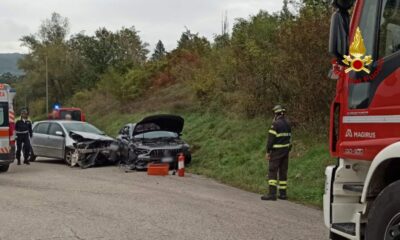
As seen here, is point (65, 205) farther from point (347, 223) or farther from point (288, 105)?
point (288, 105)

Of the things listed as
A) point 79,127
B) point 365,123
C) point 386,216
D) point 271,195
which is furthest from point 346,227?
point 79,127

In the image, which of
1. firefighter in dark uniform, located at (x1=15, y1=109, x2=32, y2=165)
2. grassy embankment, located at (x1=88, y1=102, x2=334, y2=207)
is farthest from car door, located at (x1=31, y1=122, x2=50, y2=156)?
grassy embankment, located at (x1=88, y1=102, x2=334, y2=207)

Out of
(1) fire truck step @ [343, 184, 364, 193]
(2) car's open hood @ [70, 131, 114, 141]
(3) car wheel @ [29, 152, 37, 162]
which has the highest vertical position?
(1) fire truck step @ [343, 184, 364, 193]

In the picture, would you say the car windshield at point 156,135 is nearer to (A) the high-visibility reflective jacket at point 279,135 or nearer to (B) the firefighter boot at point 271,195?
(A) the high-visibility reflective jacket at point 279,135

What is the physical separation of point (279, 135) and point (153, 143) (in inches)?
248

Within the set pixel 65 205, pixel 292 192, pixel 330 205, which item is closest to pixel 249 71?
pixel 292 192

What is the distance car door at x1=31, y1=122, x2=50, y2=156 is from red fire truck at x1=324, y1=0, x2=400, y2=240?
15.8 m

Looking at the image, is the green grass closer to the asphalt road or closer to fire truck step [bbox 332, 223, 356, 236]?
the asphalt road

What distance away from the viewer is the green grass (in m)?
12.1

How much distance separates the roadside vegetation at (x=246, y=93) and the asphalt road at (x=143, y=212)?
5.57ft

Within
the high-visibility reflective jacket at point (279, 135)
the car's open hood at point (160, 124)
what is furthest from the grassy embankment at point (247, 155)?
the car's open hood at point (160, 124)

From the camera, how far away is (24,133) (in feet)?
60.0

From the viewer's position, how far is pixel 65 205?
9.66 meters

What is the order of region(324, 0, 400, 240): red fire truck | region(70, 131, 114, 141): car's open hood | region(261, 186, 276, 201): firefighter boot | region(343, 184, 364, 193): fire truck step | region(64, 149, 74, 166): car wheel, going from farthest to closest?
region(64, 149, 74, 166): car wheel, region(70, 131, 114, 141): car's open hood, region(261, 186, 276, 201): firefighter boot, region(343, 184, 364, 193): fire truck step, region(324, 0, 400, 240): red fire truck
